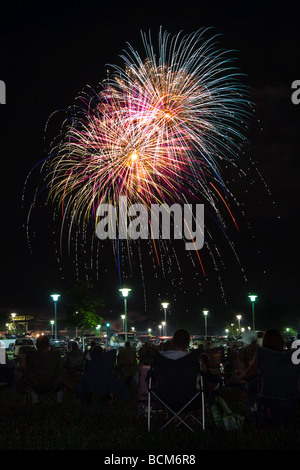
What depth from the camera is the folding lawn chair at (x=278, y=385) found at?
27.6 ft

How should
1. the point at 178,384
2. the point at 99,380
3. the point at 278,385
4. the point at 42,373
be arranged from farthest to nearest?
1. the point at 42,373
2. the point at 99,380
3. the point at 178,384
4. the point at 278,385

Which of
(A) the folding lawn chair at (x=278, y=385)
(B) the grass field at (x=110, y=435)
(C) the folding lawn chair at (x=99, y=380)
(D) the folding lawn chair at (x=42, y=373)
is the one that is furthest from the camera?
(D) the folding lawn chair at (x=42, y=373)

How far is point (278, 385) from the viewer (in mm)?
8469

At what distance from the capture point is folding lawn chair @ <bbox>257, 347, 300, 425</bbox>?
841 centimetres

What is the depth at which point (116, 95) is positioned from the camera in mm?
20391

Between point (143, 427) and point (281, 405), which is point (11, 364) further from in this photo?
point (281, 405)

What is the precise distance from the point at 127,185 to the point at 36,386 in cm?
1198

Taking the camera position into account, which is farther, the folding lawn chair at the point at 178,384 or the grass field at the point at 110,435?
the folding lawn chair at the point at 178,384

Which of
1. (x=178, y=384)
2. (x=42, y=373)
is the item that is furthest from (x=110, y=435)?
(x=42, y=373)

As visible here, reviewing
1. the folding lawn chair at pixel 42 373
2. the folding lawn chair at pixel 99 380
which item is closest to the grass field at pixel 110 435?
the folding lawn chair at pixel 99 380

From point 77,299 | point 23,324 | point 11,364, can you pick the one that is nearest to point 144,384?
point 11,364

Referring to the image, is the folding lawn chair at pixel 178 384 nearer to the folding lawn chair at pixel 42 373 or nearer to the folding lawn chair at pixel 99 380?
the folding lawn chair at pixel 99 380

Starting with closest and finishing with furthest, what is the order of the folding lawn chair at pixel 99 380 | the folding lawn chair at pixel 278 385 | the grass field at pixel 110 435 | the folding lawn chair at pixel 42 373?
the grass field at pixel 110 435 → the folding lawn chair at pixel 278 385 → the folding lawn chair at pixel 99 380 → the folding lawn chair at pixel 42 373

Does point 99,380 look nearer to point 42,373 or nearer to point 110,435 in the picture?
point 42,373
